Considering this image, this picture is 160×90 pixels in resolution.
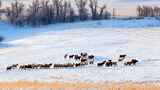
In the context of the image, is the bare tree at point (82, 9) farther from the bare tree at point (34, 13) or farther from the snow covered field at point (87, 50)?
the snow covered field at point (87, 50)

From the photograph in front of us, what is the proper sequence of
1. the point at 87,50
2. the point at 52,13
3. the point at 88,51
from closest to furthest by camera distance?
the point at 88,51
the point at 87,50
the point at 52,13

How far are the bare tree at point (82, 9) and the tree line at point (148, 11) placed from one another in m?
8.96

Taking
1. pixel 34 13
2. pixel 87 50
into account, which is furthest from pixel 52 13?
pixel 87 50

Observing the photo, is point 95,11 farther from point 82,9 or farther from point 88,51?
point 88,51

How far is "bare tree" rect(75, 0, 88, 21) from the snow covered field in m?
12.5

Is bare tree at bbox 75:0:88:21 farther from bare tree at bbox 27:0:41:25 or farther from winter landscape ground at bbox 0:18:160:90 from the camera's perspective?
winter landscape ground at bbox 0:18:160:90

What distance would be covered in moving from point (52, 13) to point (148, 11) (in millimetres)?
16658

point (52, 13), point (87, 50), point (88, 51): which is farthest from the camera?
point (52, 13)

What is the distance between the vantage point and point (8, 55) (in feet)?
150

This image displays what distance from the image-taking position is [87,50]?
4616 centimetres

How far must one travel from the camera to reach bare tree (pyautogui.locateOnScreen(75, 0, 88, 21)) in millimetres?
94125

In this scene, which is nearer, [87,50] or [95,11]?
[87,50]

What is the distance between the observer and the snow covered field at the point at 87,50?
2820 centimetres

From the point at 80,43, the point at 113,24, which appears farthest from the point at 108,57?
the point at 113,24
